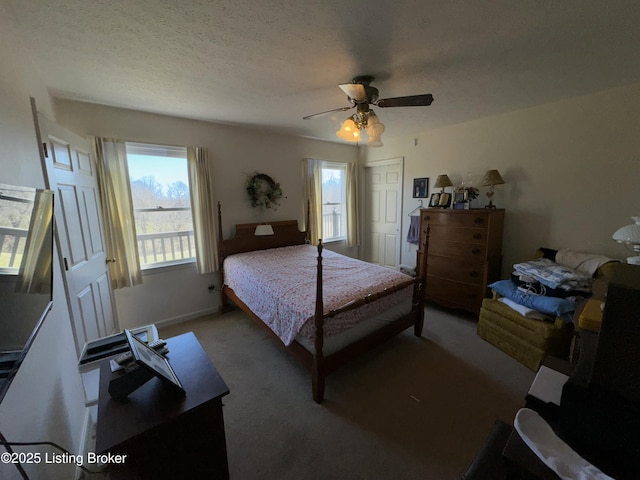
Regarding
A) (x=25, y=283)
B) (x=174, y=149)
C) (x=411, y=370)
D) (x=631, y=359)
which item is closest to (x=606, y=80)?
(x=631, y=359)

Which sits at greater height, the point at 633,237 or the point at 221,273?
the point at 633,237

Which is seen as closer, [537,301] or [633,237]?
[633,237]

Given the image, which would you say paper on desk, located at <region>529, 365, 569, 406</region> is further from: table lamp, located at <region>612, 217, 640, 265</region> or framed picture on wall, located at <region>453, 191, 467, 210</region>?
framed picture on wall, located at <region>453, 191, 467, 210</region>

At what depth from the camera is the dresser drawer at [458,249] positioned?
115 inches

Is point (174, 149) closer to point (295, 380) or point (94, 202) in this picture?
point (94, 202)

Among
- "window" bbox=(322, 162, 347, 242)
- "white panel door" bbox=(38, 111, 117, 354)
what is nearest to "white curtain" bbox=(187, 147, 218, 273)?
"white panel door" bbox=(38, 111, 117, 354)

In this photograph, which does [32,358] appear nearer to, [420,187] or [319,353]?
[319,353]

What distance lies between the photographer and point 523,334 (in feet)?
7.55

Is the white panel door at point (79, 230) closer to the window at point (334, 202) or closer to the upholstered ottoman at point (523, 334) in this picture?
the window at point (334, 202)

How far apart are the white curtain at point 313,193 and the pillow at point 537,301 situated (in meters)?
2.74

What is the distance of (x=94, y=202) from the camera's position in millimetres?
2350

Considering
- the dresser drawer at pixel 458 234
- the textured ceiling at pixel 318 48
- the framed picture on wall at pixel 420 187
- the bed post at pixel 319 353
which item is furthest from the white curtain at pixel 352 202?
the bed post at pixel 319 353

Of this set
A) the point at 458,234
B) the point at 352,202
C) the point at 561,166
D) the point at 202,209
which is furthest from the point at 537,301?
the point at 202,209

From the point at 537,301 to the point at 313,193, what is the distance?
3.25 meters
